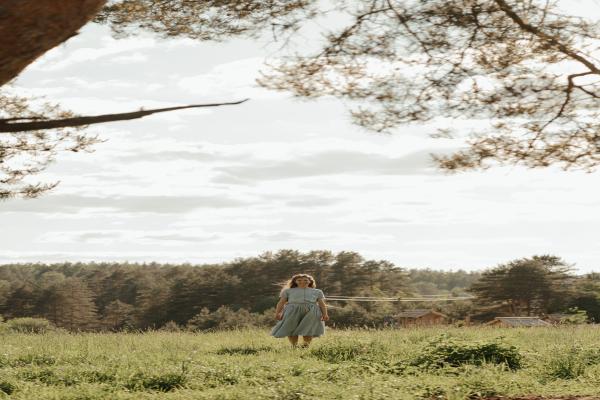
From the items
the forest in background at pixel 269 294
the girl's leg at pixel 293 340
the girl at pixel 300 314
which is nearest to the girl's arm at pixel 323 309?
the girl at pixel 300 314

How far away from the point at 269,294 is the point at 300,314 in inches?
2256

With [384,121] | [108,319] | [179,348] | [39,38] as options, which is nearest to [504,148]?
[384,121]

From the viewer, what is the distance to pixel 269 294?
6900 cm

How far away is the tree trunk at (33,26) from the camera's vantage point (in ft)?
9.30

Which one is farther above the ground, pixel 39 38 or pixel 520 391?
pixel 39 38

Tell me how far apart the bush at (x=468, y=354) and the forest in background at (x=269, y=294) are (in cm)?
4608

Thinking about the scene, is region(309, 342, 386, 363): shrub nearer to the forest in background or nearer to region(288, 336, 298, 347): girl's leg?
region(288, 336, 298, 347): girl's leg

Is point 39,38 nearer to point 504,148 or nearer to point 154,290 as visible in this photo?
point 504,148

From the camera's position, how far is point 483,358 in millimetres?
9297

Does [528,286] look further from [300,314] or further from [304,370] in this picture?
[304,370]

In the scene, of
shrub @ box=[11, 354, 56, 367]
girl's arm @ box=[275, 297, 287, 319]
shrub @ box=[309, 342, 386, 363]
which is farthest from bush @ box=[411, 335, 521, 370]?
shrub @ box=[11, 354, 56, 367]

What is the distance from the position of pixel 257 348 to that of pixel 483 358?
375 cm

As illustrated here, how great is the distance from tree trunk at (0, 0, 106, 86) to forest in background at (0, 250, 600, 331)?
53.3 meters

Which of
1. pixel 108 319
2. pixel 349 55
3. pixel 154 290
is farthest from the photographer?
pixel 108 319
